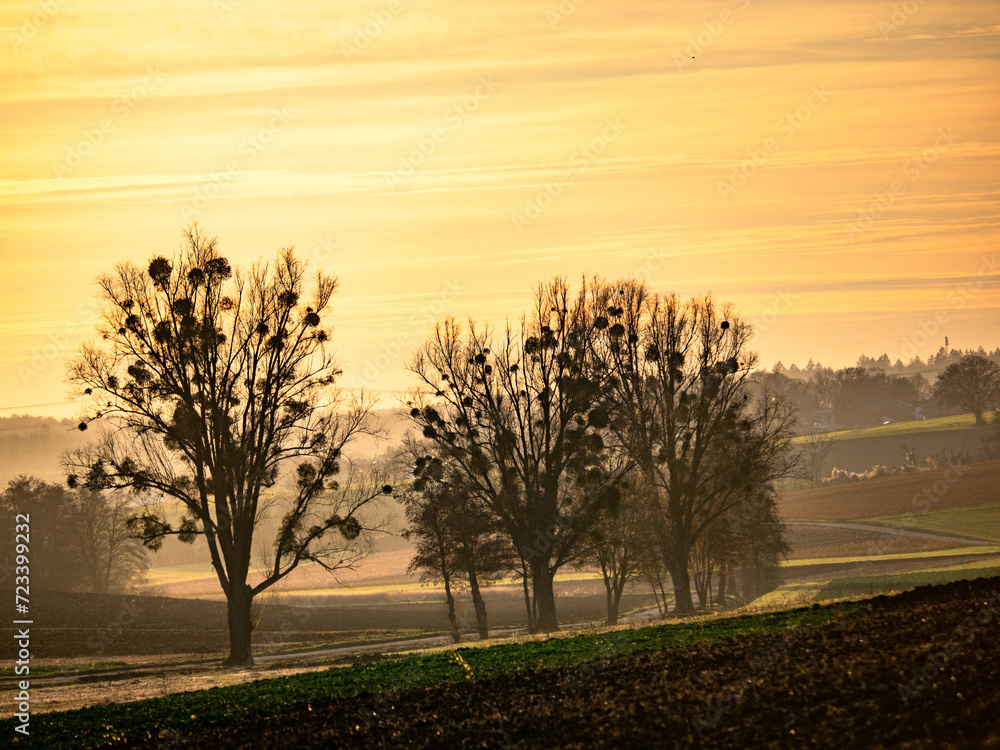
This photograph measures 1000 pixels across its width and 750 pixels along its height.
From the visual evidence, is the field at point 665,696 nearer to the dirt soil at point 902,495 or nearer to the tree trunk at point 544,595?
the tree trunk at point 544,595

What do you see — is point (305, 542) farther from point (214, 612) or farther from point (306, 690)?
point (214, 612)

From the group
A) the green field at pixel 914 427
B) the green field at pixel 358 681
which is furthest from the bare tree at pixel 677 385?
the green field at pixel 914 427

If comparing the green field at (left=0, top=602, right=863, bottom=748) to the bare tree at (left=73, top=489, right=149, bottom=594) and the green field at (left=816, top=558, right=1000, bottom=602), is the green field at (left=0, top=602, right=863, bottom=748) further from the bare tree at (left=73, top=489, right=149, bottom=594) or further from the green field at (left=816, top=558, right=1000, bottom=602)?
the bare tree at (left=73, top=489, right=149, bottom=594)

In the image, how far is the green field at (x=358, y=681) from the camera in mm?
17484

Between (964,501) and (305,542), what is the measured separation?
77.1 meters

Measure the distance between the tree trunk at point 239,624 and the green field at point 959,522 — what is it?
61587 mm

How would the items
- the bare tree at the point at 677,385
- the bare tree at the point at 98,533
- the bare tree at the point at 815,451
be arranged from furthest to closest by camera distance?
the bare tree at the point at 815,451 < the bare tree at the point at 98,533 < the bare tree at the point at 677,385

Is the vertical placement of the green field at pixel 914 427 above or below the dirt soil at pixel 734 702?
above

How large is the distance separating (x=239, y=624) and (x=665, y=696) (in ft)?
78.2

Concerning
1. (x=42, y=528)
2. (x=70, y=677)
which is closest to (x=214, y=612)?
(x=42, y=528)

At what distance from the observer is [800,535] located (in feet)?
296

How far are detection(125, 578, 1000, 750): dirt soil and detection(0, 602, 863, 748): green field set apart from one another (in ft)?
2.86

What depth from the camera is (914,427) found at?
520 feet

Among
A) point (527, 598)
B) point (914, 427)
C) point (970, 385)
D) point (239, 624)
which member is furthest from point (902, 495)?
point (239, 624)
